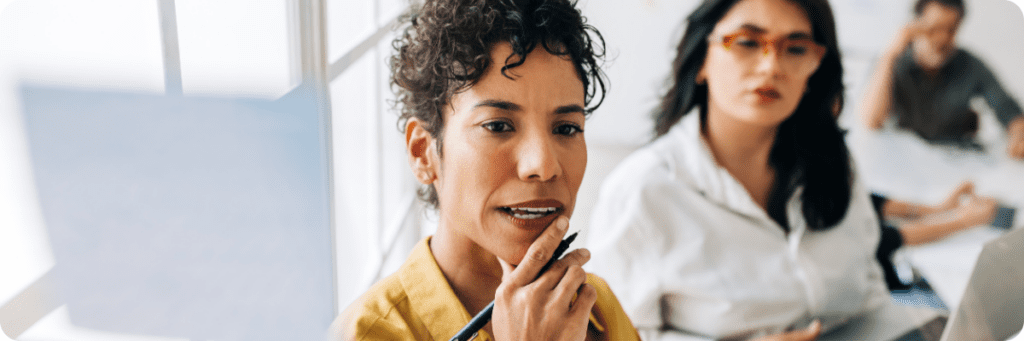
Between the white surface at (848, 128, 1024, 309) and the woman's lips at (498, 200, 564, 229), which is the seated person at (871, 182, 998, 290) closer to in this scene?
the white surface at (848, 128, 1024, 309)

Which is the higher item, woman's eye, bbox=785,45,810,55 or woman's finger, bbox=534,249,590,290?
woman's eye, bbox=785,45,810,55

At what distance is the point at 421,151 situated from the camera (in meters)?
0.60

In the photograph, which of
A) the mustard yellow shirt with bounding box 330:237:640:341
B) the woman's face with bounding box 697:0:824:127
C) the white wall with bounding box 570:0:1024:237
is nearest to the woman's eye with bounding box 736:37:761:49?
the woman's face with bounding box 697:0:824:127

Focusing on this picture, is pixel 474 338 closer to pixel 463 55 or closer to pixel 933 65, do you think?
pixel 463 55

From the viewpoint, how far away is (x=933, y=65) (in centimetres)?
124

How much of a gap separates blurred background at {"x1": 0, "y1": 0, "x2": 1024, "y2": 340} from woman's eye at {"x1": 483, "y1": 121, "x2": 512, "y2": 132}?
19cm

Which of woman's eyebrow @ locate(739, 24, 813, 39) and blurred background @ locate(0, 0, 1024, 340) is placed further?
woman's eyebrow @ locate(739, 24, 813, 39)

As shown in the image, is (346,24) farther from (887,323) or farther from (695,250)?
(887,323)

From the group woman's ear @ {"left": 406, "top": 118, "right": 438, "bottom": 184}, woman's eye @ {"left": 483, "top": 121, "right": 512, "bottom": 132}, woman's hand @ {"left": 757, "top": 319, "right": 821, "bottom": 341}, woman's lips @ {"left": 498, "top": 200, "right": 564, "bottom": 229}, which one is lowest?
woman's hand @ {"left": 757, "top": 319, "right": 821, "bottom": 341}

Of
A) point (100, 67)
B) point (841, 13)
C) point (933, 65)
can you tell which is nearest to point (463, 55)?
point (100, 67)

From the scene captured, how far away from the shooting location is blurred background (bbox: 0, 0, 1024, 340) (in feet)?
2.01

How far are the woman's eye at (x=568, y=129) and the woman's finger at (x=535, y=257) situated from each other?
0.28ft

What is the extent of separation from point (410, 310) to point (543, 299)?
0.14 meters

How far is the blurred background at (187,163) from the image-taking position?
61cm
